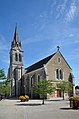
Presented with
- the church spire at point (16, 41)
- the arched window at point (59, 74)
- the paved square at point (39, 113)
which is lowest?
the paved square at point (39, 113)

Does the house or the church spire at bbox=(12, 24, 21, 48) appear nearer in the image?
the house

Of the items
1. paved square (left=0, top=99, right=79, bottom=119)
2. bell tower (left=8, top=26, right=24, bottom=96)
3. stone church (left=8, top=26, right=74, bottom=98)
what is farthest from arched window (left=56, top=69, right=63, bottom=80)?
paved square (left=0, top=99, right=79, bottom=119)

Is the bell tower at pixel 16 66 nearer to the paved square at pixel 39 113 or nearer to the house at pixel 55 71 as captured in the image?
the house at pixel 55 71

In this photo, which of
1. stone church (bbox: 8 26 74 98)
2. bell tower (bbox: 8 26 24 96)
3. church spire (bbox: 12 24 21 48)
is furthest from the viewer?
church spire (bbox: 12 24 21 48)

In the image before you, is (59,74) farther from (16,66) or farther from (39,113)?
(39,113)

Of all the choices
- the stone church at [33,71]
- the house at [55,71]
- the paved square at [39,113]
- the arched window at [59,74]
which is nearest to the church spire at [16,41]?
the stone church at [33,71]

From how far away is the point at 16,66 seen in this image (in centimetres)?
7200

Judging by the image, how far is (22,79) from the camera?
6931 cm

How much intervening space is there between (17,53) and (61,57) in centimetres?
2211

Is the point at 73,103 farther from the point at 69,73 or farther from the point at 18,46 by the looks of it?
the point at 18,46

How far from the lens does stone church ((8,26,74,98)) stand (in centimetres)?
5438

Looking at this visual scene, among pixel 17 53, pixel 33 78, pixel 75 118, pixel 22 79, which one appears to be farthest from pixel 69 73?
pixel 75 118

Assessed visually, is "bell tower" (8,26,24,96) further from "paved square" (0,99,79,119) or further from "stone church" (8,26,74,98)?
"paved square" (0,99,79,119)

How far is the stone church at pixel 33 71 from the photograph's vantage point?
178 feet
